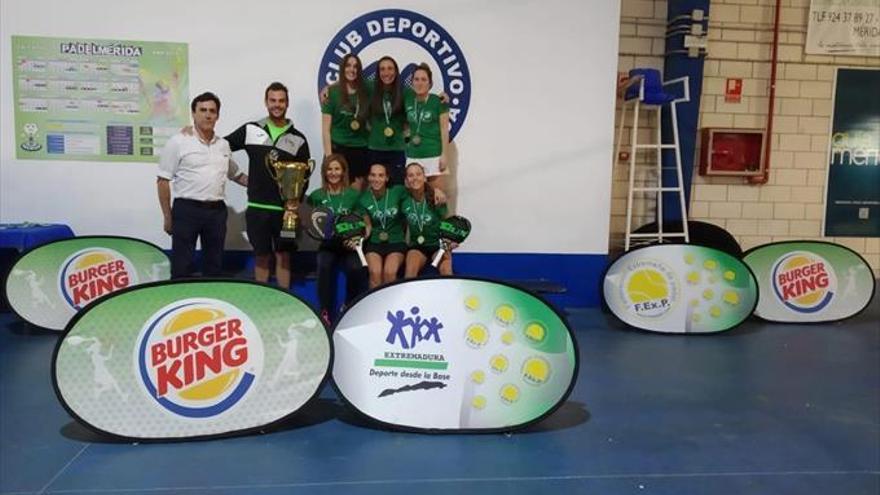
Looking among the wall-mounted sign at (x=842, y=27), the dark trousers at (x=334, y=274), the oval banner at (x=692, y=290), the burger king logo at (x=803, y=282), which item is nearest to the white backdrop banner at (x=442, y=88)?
the oval banner at (x=692, y=290)

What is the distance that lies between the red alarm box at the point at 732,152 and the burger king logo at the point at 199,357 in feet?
16.3

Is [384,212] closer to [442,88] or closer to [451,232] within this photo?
[451,232]

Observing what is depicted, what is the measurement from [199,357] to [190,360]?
0.11 ft

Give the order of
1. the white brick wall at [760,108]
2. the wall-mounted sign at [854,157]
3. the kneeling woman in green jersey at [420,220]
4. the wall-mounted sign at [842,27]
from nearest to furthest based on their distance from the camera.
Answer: the kneeling woman in green jersey at [420,220]
the white brick wall at [760,108]
the wall-mounted sign at [842,27]
the wall-mounted sign at [854,157]

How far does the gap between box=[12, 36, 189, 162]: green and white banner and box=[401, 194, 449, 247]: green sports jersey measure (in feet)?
6.10

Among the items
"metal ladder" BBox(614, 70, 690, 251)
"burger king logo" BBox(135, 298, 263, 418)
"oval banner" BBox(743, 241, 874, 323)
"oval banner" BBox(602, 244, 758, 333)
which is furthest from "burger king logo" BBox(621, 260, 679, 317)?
"burger king logo" BBox(135, 298, 263, 418)

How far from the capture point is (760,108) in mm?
6387

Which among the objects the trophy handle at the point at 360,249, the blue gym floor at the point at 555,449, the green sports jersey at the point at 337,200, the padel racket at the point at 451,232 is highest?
the green sports jersey at the point at 337,200

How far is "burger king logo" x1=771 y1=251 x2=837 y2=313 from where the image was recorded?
504cm

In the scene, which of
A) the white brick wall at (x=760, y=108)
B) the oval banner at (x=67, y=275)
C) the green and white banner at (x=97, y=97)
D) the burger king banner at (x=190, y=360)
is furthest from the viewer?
the white brick wall at (x=760, y=108)

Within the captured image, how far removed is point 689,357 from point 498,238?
5.65 feet

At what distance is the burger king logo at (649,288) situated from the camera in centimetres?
462

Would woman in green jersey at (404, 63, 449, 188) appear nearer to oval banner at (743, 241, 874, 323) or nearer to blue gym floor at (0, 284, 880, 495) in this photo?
blue gym floor at (0, 284, 880, 495)

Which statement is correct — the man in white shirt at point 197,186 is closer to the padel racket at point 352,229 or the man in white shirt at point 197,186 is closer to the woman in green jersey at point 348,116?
the woman in green jersey at point 348,116
